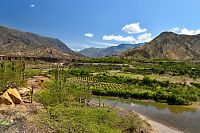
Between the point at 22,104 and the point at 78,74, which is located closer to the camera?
the point at 22,104

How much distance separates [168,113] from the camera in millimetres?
77000

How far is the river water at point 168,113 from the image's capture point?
62141 mm

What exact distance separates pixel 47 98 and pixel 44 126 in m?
17.0

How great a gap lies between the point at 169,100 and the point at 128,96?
13.0 metres

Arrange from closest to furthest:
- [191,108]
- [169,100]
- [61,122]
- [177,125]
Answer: [61,122] < [177,125] < [191,108] < [169,100]

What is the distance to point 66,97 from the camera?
6075cm

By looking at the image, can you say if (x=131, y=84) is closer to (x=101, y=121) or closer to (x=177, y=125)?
(x=177, y=125)

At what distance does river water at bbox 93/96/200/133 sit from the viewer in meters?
62.1

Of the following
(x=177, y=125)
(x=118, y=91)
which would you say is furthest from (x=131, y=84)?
(x=177, y=125)

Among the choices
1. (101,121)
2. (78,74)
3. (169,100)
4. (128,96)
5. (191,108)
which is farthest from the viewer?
(78,74)

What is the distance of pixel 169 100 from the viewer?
304ft

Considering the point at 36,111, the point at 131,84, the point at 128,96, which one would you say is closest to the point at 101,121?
the point at 36,111

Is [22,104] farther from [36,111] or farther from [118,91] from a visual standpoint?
[118,91]

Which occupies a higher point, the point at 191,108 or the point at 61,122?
the point at 61,122
